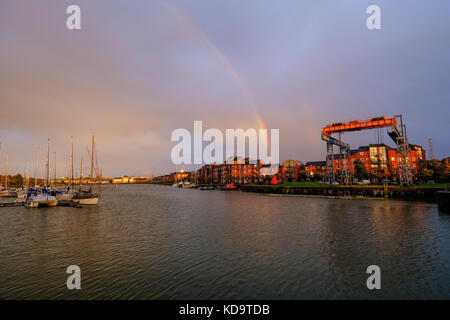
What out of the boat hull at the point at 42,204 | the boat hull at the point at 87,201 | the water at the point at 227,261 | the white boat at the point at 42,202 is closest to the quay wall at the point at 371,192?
the water at the point at 227,261

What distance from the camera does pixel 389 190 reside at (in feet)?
172

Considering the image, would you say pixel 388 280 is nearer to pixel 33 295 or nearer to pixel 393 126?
pixel 33 295

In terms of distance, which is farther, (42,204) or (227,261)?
(42,204)

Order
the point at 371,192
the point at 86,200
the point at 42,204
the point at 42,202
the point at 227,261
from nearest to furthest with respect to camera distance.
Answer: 1. the point at 227,261
2. the point at 42,202
3. the point at 42,204
4. the point at 86,200
5. the point at 371,192

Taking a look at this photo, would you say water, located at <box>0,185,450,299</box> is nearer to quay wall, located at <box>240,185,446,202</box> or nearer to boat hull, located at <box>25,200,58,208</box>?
boat hull, located at <box>25,200,58,208</box>

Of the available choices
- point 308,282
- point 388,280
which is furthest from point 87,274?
point 388,280

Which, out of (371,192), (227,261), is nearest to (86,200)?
(227,261)

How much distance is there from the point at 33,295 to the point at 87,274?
2.32m

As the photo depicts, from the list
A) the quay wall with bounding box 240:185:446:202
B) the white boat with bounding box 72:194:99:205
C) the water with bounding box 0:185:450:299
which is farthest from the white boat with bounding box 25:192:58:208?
the quay wall with bounding box 240:185:446:202

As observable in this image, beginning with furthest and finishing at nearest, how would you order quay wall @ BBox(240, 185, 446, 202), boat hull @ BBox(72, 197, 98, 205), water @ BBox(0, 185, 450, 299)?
quay wall @ BBox(240, 185, 446, 202), boat hull @ BBox(72, 197, 98, 205), water @ BBox(0, 185, 450, 299)

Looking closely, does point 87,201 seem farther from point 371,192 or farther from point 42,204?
point 371,192

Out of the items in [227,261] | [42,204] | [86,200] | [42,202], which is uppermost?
[42,202]
